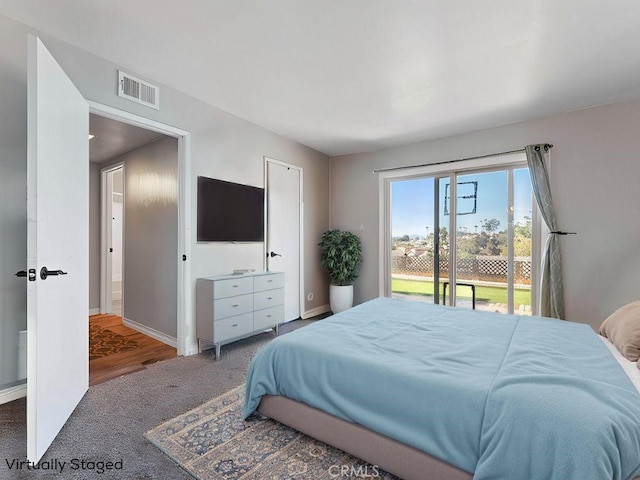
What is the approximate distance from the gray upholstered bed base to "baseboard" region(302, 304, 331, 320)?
2.81 meters

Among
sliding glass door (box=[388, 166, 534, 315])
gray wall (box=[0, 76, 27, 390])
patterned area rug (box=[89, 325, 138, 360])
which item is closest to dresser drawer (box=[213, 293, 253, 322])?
patterned area rug (box=[89, 325, 138, 360])

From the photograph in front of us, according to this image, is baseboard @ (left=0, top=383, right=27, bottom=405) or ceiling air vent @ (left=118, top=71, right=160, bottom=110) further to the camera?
ceiling air vent @ (left=118, top=71, right=160, bottom=110)

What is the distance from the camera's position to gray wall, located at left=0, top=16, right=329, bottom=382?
2.14m

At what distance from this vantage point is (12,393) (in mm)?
2180

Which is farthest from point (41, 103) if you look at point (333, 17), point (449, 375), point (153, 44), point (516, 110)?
point (516, 110)

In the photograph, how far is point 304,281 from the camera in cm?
473

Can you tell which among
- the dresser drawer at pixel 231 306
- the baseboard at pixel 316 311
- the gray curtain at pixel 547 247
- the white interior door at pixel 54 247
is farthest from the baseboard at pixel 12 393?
the gray curtain at pixel 547 247

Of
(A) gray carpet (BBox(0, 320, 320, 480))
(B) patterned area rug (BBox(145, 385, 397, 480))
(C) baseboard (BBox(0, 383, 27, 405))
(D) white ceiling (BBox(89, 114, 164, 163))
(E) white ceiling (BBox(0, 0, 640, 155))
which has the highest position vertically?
(E) white ceiling (BBox(0, 0, 640, 155))

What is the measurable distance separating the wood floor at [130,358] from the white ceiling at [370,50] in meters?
2.63

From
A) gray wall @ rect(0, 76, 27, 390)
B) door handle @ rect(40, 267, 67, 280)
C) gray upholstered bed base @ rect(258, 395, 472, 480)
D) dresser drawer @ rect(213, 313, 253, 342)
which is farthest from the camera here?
dresser drawer @ rect(213, 313, 253, 342)

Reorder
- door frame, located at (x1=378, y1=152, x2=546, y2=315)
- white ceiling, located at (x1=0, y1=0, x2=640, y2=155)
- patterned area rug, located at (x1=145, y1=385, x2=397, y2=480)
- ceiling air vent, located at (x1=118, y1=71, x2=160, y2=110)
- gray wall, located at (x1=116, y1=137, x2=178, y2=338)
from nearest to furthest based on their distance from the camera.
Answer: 1. patterned area rug, located at (x1=145, y1=385, x2=397, y2=480)
2. white ceiling, located at (x1=0, y1=0, x2=640, y2=155)
3. ceiling air vent, located at (x1=118, y1=71, x2=160, y2=110)
4. gray wall, located at (x1=116, y1=137, x2=178, y2=338)
5. door frame, located at (x1=378, y1=152, x2=546, y2=315)

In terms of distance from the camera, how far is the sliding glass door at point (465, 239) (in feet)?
12.6

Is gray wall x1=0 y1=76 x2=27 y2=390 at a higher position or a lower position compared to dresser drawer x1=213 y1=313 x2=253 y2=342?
higher

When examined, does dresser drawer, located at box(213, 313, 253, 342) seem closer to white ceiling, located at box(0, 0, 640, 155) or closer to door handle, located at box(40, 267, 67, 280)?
door handle, located at box(40, 267, 67, 280)
